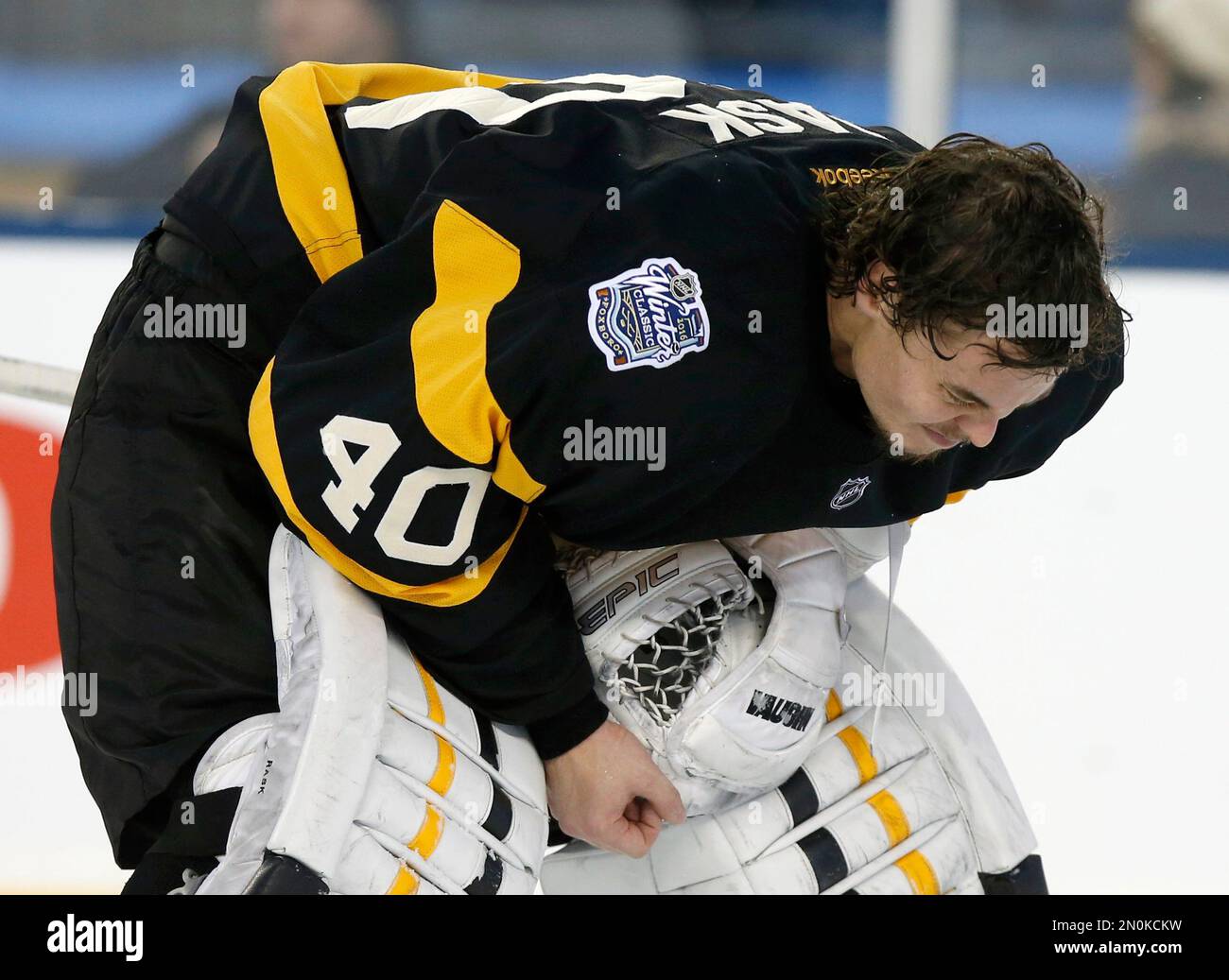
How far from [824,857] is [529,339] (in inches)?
22.9

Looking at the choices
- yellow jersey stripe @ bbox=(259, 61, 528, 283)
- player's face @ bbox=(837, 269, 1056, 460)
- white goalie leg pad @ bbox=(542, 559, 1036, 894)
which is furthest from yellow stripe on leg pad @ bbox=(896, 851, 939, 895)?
yellow jersey stripe @ bbox=(259, 61, 528, 283)

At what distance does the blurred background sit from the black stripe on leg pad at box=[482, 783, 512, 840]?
665 mm

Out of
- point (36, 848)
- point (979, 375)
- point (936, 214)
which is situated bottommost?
point (36, 848)

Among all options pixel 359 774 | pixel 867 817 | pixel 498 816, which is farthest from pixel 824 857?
pixel 359 774

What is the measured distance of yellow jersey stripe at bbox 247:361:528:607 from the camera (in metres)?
1.17

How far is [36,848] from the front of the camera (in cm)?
175

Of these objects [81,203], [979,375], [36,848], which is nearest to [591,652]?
[979,375]

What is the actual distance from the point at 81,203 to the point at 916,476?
1.60 meters

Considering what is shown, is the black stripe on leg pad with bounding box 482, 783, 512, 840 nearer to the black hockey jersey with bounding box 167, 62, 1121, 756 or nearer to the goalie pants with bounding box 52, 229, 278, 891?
the black hockey jersey with bounding box 167, 62, 1121, 756

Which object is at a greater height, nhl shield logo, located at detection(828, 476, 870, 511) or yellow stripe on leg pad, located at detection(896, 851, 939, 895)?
nhl shield logo, located at detection(828, 476, 870, 511)

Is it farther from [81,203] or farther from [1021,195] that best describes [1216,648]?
[81,203]

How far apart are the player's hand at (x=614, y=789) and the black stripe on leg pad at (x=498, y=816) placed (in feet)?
0.24

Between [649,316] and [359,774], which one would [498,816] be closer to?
[359,774]
